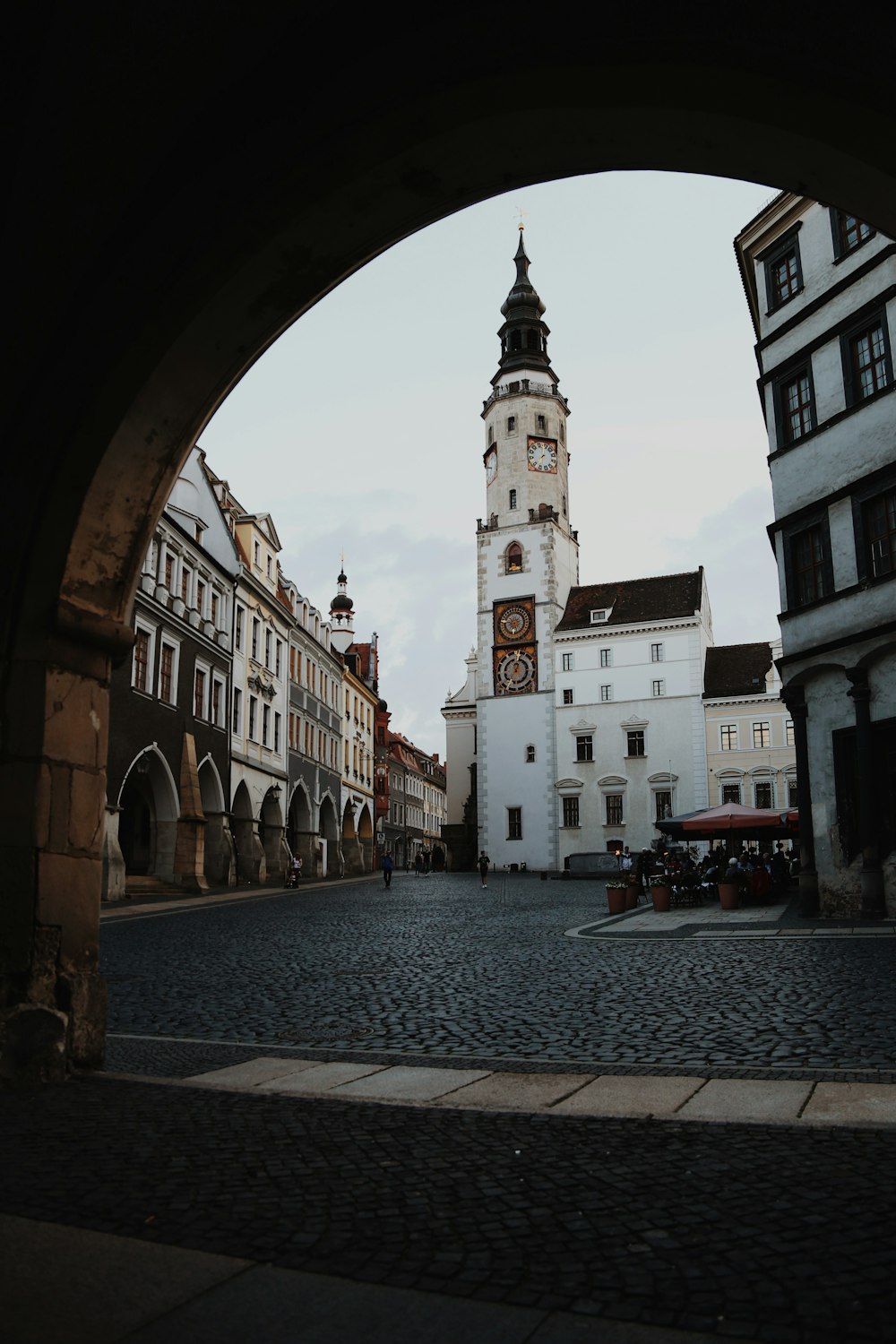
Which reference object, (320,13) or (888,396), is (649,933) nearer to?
(888,396)

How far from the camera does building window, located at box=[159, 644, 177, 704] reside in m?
32.8

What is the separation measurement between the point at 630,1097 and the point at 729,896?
18505mm

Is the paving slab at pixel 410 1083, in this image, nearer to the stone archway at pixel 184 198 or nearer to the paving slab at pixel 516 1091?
the paving slab at pixel 516 1091

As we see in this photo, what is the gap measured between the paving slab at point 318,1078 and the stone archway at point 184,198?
1119 millimetres

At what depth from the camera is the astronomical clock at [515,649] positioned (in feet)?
232

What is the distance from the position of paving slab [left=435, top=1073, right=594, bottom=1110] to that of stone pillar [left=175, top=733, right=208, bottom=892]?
27.4 metres

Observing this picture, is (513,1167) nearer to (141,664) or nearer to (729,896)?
(729,896)

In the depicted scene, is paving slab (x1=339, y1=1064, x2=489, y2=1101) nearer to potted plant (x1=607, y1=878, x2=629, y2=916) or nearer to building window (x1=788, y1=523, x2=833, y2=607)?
building window (x1=788, y1=523, x2=833, y2=607)

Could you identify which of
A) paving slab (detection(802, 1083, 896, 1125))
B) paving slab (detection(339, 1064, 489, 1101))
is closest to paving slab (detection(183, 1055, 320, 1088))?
paving slab (detection(339, 1064, 489, 1101))

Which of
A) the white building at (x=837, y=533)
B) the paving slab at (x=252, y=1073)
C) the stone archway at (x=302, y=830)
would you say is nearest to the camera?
the paving slab at (x=252, y=1073)

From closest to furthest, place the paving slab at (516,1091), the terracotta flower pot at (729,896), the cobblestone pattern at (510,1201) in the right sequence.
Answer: the cobblestone pattern at (510,1201)
the paving slab at (516,1091)
the terracotta flower pot at (729,896)

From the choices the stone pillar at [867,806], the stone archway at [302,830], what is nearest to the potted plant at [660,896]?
the stone pillar at [867,806]

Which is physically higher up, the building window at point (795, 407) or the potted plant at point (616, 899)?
the building window at point (795, 407)

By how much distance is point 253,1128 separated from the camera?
503 cm
